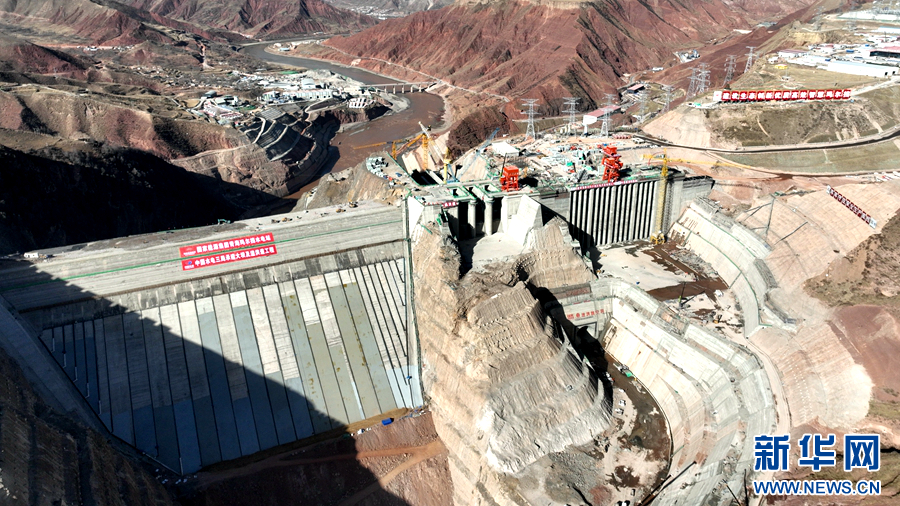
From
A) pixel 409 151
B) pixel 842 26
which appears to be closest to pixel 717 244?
pixel 409 151

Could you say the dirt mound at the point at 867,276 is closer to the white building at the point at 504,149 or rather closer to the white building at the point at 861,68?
the white building at the point at 504,149

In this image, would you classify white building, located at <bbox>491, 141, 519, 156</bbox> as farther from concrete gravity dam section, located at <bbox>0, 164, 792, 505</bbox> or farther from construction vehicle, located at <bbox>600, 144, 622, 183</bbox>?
concrete gravity dam section, located at <bbox>0, 164, 792, 505</bbox>

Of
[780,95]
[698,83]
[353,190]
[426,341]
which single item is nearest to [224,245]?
[426,341]


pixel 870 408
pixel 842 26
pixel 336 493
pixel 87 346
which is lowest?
pixel 336 493

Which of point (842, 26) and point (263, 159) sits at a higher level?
point (842, 26)

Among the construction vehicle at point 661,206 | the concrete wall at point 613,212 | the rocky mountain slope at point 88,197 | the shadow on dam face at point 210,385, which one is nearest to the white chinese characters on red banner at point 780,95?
the construction vehicle at point 661,206

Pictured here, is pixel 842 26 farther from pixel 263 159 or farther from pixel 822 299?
pixel 263 159
